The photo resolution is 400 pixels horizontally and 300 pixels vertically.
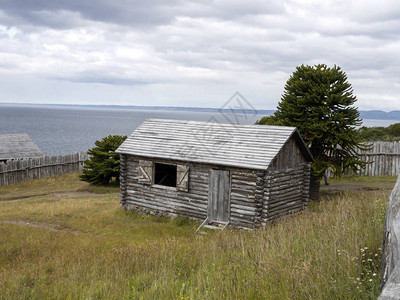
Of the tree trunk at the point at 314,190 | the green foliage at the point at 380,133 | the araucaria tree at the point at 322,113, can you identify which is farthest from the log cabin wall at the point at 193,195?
the green foliage at the point at 380,133

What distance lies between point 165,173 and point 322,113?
29.4 ft

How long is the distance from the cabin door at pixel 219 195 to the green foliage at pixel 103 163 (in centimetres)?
1272

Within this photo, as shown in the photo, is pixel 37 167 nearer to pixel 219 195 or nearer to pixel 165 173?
pixel 165 173

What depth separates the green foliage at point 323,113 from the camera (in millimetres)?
18766

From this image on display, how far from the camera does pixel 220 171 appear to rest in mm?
15531

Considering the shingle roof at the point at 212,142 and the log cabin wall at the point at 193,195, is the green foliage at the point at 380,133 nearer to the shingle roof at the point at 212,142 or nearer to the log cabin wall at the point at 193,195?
the shingle roof at the point at 212,142

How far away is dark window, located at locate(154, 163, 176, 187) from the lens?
20562 mm

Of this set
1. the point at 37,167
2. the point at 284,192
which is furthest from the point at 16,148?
the point at 284,192

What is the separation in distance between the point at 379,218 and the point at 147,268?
4777mm

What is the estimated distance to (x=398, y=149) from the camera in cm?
2689

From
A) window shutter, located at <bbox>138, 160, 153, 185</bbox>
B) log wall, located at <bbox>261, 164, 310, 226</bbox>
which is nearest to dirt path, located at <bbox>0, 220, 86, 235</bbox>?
window shutter, located at <bbox>138, 160, 153, 185</bbox>

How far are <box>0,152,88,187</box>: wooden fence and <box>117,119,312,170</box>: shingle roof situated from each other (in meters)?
15.8

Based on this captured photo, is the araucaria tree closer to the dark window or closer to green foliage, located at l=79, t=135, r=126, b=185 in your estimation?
the dark window

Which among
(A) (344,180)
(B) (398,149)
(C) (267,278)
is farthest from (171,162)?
(B) (398,149)
